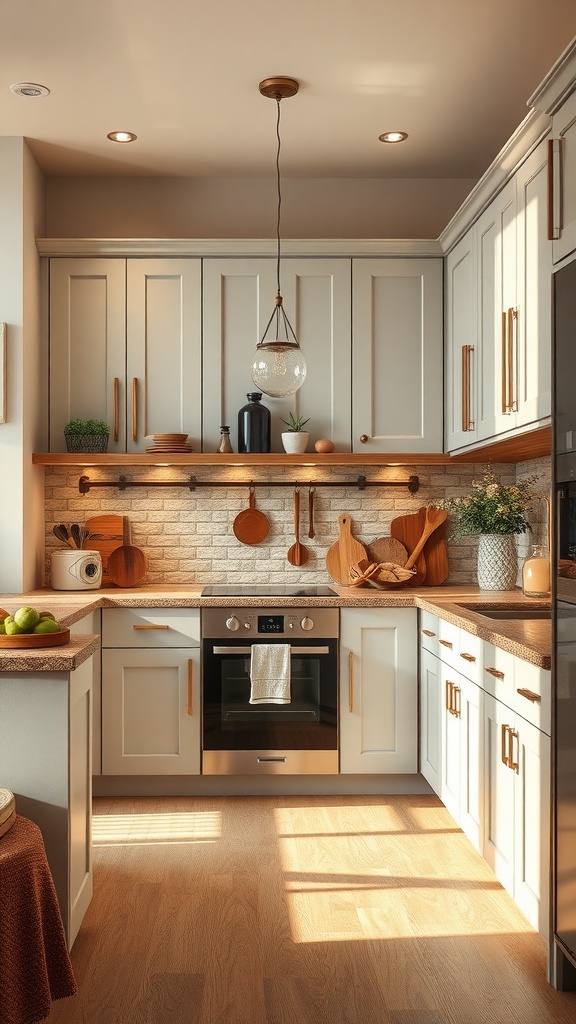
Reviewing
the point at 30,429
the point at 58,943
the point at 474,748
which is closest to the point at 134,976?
the point at 58,943

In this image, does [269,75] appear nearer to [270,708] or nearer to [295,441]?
[295,441]

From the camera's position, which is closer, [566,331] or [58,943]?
[58,943]

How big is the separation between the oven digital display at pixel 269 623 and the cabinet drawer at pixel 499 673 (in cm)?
123

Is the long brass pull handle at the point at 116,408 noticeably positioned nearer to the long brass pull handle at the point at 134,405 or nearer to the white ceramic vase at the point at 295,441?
the long brass pull handle at the point at 134,405

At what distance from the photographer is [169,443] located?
4.18 metres

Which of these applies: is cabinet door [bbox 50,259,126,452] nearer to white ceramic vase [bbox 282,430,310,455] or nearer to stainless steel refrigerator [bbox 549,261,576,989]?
white ceramic vase [bbox 282,430,310,455]

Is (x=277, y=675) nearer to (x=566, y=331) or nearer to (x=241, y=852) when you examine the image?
(x=241, y=852)

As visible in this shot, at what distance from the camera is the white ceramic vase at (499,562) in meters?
4.22

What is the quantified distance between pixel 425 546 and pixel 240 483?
3.31 ft

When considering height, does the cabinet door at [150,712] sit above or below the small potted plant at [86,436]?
below

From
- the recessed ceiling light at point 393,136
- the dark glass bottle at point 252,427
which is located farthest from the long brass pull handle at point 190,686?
the recessed ceiling light at point 393,136

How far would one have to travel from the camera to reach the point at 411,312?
432 cm

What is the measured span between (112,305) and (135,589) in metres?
1.39

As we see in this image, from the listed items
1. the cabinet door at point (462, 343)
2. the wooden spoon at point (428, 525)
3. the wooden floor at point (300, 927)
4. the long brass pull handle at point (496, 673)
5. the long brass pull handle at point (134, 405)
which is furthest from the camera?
the wooden spoon at point (428, 525)
